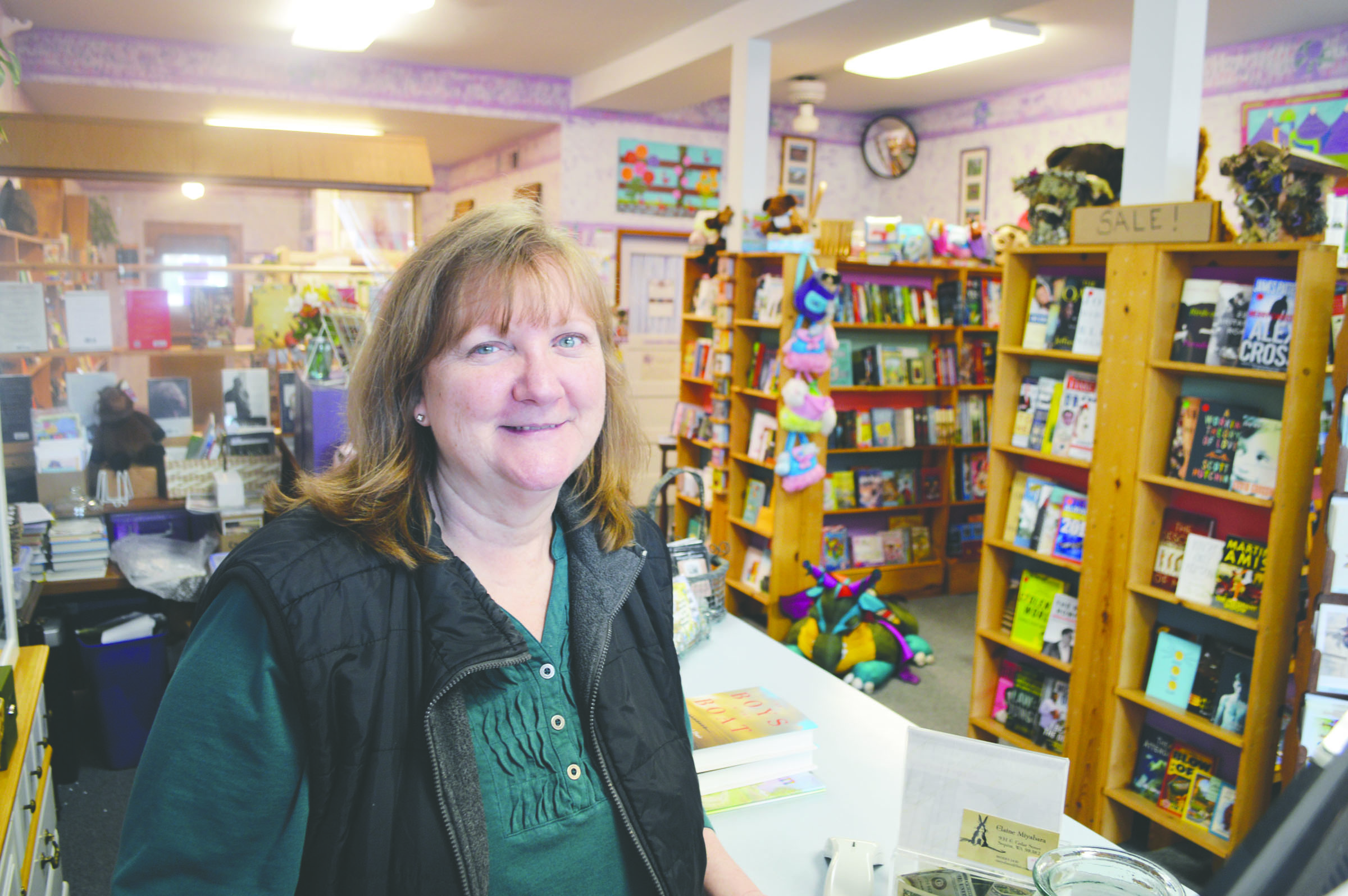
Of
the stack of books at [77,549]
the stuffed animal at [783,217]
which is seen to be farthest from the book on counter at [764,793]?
the stuffed animal at [783,217]

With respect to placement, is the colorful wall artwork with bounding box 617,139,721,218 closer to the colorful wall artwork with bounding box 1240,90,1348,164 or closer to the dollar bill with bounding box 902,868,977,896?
the colorful wall artwork with bounding box 1240,90,1348,164

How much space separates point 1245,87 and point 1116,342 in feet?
12.4

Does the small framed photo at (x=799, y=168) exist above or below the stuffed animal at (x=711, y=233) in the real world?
above

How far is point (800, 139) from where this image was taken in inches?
308

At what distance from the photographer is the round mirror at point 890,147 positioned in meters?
7.83

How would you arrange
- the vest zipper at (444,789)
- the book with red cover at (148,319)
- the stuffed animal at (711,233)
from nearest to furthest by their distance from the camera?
the vest zipper at (444,789)
the book with red cover at (148,319)
the stuffed animal at (711,233)

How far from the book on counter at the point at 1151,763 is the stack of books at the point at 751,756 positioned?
171 cm

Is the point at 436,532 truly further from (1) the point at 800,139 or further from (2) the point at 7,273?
(1) the point at 800,139

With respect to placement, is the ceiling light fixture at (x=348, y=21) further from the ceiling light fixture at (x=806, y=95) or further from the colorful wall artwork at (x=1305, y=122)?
the colorful wall artwork at (x=1305, y=122)

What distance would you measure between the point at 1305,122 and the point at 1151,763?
4089 mm

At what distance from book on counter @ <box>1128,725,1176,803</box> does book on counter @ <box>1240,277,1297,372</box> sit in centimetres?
118

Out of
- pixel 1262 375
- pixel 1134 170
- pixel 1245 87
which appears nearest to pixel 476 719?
pixel 1262 375

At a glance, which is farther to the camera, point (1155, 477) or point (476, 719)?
point (1155, 477)

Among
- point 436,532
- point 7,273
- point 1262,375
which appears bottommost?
point 436,532
